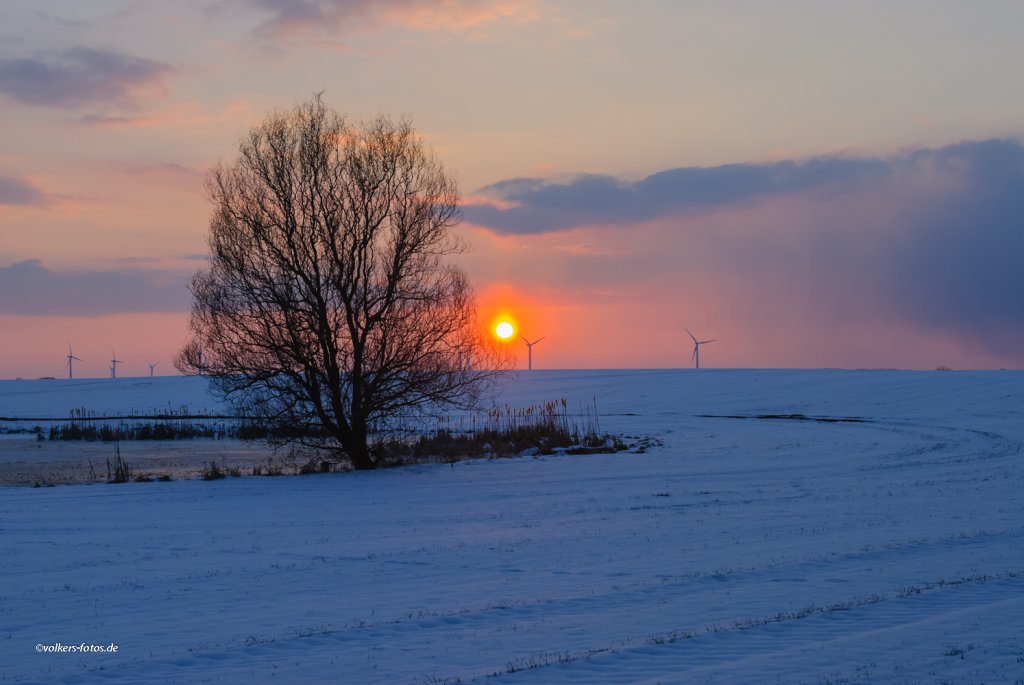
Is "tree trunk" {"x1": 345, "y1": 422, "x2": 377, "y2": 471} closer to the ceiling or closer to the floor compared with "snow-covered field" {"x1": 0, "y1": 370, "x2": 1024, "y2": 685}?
closer to the ceiling

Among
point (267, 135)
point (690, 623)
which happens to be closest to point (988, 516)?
point (690, 623)

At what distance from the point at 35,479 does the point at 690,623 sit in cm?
2698

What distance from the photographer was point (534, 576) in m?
14.3

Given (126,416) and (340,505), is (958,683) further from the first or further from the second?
(126,416)

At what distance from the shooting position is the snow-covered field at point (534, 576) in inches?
382

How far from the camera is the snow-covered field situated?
9711mm

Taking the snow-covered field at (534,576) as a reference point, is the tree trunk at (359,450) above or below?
above

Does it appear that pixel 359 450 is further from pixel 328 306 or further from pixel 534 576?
pixel 534 576

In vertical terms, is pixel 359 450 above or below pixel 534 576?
above

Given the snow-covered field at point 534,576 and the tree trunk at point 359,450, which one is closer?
the snow-covered field at point 534,576

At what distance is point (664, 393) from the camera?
8412 cm

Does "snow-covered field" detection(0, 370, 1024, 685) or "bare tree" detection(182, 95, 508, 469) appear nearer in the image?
"snow-covered field" detection(0, 370, 1024, 685)

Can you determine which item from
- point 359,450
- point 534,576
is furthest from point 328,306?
point 534,576

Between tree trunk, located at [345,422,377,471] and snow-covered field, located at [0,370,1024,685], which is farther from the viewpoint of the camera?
tree trunk, located at [345,422,377,471]
